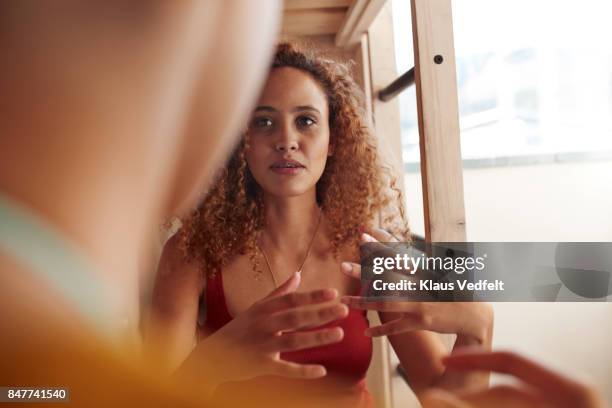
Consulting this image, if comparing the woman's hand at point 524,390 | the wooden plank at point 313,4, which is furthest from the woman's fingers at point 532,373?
the wooden plank at point 313,4

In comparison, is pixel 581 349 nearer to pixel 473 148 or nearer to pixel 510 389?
pixel 510 389

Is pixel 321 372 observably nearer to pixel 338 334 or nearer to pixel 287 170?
pixel 338 334

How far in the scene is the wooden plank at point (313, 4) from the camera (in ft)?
1.56

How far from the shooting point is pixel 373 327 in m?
0.50

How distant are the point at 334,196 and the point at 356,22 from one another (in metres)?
0.15

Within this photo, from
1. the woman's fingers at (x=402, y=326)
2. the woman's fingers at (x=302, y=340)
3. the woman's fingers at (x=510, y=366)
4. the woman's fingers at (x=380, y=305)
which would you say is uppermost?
the woman's fingers at (x=380, y=305)

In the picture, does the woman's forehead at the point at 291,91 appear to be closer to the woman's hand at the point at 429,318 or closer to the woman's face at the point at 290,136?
the woman's face at the point at 290,136

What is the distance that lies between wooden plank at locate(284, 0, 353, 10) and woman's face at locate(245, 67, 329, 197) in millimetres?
51

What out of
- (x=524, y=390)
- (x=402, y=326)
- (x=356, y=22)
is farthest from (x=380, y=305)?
(x=356, y=22)

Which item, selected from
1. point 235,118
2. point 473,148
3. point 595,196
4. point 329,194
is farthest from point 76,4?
point 595,196

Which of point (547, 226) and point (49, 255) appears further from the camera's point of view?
point (547, 226)

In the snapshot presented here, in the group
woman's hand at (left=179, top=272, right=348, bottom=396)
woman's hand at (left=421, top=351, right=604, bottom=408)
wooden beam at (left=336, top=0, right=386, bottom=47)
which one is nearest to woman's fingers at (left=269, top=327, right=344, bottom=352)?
woman's hand at (left=179, top=272, right=348, bottom=396)

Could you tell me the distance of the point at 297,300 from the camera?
49cm

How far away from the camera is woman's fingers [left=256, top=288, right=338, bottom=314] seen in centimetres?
49
